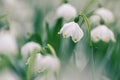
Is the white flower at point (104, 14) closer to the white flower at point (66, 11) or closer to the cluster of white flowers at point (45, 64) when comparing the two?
the white flower at point (66, 11)

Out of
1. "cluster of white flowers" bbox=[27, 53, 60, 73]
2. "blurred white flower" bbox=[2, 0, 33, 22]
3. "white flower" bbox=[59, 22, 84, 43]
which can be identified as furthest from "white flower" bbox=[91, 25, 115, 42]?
"blurred white flower" bbox=[2, 0, 33, 22]

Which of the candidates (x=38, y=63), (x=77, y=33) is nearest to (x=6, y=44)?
(x=38, y=63)

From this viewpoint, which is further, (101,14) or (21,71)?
(101,14)

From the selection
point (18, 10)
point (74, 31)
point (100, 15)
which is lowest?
point (74, 31)

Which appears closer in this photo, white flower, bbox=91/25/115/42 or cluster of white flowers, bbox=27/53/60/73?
cluster of white flowers, bbox=27/53/60/73

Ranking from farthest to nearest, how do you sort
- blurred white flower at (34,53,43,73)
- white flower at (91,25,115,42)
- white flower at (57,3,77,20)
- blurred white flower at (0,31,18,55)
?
white flower at (57,3,77,20) < white flower at (91,25,115,42) < blurred white flower at (0,31,18,55) < blurred white flower at (34,53,43,73)

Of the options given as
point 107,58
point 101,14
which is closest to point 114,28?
point 101,14

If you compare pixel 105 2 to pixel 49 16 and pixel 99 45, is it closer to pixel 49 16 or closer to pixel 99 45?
pixel 49 16

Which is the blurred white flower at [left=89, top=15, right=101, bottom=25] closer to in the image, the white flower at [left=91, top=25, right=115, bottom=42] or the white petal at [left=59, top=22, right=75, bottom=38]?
the white flower at [left=91, top=25, right=115, bottom=42]

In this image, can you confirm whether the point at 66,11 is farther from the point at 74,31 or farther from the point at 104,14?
the point at 74,31

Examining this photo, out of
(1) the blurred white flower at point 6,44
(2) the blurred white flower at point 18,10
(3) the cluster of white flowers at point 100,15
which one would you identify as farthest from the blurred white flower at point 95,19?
(2) the blurred white flower at point 18,10

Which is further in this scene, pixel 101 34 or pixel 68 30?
pixel 101 34
